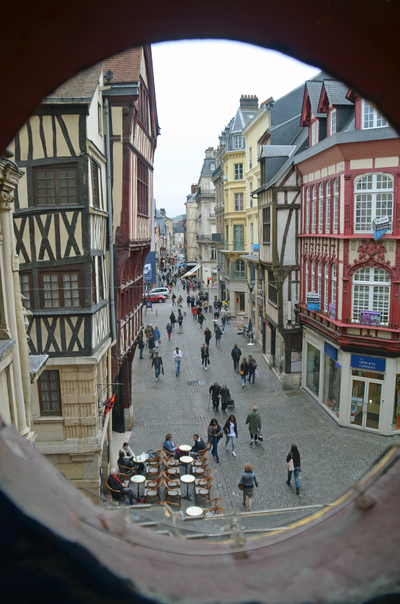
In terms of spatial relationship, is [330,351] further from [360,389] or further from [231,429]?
[231,429]

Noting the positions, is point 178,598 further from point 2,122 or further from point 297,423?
point 297,423

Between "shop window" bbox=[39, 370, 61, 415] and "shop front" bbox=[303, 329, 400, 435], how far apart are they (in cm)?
987

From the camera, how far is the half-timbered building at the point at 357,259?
14.9 m

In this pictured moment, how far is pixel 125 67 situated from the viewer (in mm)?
14016

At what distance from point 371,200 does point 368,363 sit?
537 cm

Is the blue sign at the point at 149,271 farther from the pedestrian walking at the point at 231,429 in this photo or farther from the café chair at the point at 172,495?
the café chair at the point at 172,495

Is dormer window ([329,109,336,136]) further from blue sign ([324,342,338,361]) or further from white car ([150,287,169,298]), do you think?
white car ([150,287,169,298])

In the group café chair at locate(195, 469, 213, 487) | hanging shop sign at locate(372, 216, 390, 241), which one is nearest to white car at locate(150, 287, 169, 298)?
hanging shop sign at locate(372, 216, 390, 241)

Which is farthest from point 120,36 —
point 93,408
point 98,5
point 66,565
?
point 93,408

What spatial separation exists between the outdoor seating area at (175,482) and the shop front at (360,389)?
608cm

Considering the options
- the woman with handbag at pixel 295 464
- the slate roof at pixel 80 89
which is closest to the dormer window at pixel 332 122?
the slate roof at pixel 80 89

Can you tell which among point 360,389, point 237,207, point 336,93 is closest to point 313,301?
point 360,389

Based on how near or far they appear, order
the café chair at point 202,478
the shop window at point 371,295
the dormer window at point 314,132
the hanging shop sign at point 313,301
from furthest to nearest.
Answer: the hanging shop sign at point 313,301 < the dormer window at point 314,132 < the shop window at point 371,295 < the café chair at point 202,478

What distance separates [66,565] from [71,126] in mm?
10878
